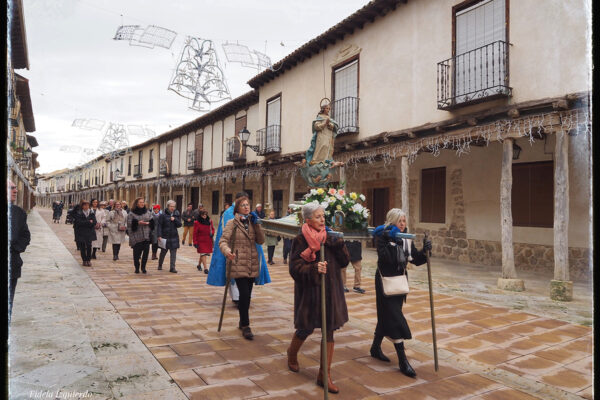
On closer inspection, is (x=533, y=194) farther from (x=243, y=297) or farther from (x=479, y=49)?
(x=243, y=297)

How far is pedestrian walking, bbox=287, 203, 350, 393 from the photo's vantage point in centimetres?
317

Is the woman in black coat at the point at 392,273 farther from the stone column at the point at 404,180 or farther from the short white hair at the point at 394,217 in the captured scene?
the stone column at the point at 404,180

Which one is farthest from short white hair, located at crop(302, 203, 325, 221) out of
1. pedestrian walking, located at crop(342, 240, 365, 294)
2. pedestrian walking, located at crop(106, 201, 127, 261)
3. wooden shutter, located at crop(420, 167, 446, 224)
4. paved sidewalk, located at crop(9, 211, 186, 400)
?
wooden shutter, located at crop(420, 167, 446, 224)

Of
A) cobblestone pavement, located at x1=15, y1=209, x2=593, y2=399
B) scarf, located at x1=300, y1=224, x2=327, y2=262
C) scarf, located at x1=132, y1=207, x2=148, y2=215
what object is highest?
scarf, located at x1=132, y1=207, x2=148, y2=215

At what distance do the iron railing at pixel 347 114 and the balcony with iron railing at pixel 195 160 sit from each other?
12716mm

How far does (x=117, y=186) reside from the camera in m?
36.1

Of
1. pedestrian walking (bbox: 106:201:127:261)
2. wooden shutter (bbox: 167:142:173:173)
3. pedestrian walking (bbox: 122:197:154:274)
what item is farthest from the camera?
wooden shutter (bbox: 167:142:173:173)

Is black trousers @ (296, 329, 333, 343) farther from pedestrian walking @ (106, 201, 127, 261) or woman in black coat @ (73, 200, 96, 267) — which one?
pedestrian walking @ (106, 201, 127, 261)

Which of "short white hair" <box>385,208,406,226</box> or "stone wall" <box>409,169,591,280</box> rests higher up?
"short white hair" <box>385,208,406,226</box>

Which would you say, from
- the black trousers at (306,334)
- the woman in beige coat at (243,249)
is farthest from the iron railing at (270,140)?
the black trousers at (306,334)

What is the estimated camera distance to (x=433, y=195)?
461 inches

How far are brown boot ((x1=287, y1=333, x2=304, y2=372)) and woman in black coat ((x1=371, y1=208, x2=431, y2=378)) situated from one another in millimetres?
803

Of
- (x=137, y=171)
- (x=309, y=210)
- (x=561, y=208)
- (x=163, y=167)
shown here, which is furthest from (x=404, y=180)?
(x=137, y=171)

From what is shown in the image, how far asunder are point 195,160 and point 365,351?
2082 cm
